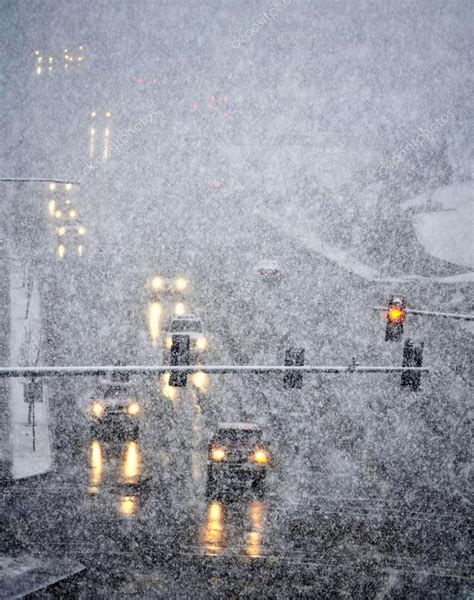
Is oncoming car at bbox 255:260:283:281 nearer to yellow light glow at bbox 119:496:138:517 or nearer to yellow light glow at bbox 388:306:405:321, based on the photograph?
yellow light glow at bbox 119:496:138:517

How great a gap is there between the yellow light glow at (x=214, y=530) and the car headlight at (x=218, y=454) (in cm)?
102

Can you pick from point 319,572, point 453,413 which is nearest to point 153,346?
point 453,413

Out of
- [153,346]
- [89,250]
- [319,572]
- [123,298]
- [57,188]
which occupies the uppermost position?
[57,188]

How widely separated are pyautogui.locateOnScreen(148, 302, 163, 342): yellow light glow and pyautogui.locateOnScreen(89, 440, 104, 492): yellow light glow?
45.0ft

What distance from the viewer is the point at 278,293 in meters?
44.4

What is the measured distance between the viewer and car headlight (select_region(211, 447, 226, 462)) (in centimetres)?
1475

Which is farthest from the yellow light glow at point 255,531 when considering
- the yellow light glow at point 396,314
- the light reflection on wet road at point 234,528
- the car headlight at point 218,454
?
the yellow light glow at point 396,314

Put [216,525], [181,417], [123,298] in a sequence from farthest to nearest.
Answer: [123,298] < [181,417] < [216,525]

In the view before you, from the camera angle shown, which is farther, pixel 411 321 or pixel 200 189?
pixel 200 189

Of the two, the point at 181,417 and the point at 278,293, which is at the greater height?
the point at 278,293

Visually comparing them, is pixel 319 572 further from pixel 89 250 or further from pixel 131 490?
pixel 89 250

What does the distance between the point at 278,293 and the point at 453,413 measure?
2139cm

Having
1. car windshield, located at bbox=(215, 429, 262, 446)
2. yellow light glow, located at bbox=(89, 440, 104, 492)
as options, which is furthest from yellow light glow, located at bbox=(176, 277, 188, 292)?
car windshield, located at bbox=(215, 429, 262, 446)

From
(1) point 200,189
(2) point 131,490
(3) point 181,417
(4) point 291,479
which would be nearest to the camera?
(2) point 131,490
